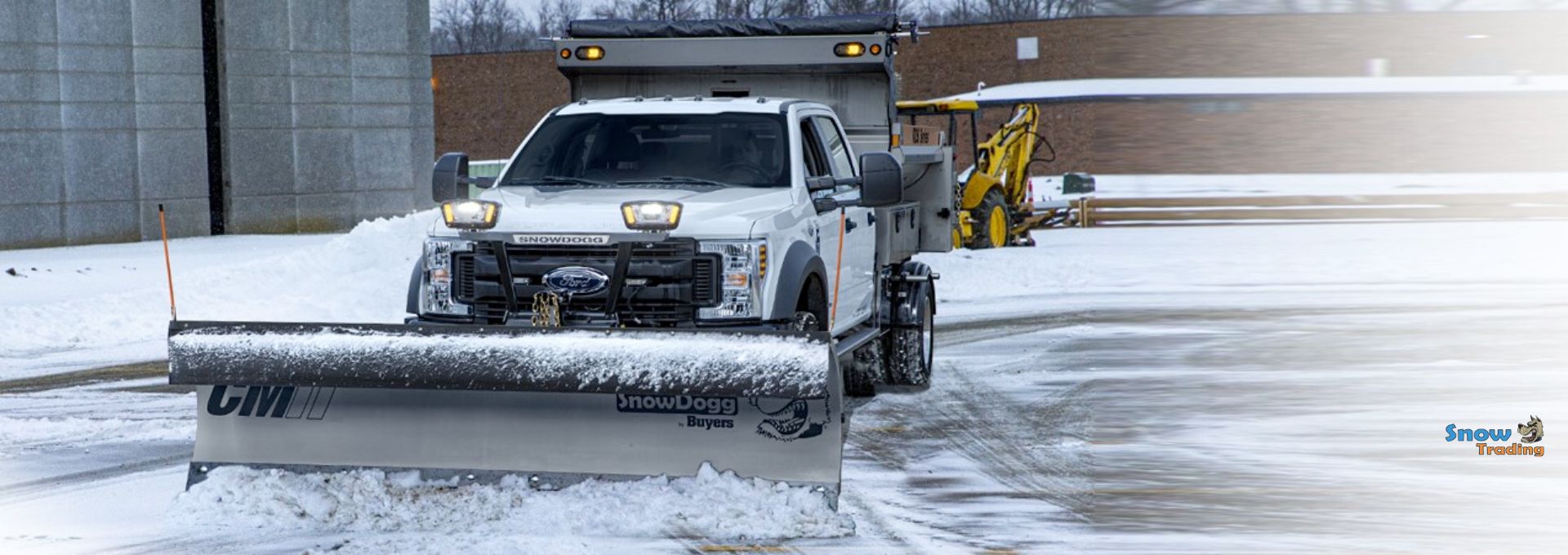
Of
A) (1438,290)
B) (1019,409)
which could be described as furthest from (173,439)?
(1438,290)

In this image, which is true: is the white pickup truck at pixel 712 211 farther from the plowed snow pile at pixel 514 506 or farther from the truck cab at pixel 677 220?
the plowed snow pile at pixel 514 506

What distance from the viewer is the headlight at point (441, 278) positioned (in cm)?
960

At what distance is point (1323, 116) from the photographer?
10539 mm

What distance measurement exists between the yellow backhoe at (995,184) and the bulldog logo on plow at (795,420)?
1650cm

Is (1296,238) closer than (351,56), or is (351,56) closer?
(1296,238)

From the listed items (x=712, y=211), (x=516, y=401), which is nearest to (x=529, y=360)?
(x=516, y=401)

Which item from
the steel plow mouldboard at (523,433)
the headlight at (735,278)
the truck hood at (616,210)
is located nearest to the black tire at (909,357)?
the truck hood at (616,210)

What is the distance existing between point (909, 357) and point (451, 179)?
3507mm

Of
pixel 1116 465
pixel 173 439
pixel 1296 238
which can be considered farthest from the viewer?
pixel 1296 238

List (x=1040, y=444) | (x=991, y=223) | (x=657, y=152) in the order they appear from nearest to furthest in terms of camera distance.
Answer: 1. (x=1040, y=444)
2. (x=657, y=152)
3. (x=991, y=223)

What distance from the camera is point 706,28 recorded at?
1359 cm

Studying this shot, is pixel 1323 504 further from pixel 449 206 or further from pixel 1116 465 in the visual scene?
pixel 449 206

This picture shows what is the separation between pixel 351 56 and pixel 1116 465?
22.0m

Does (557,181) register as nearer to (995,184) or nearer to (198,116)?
(995,184)
